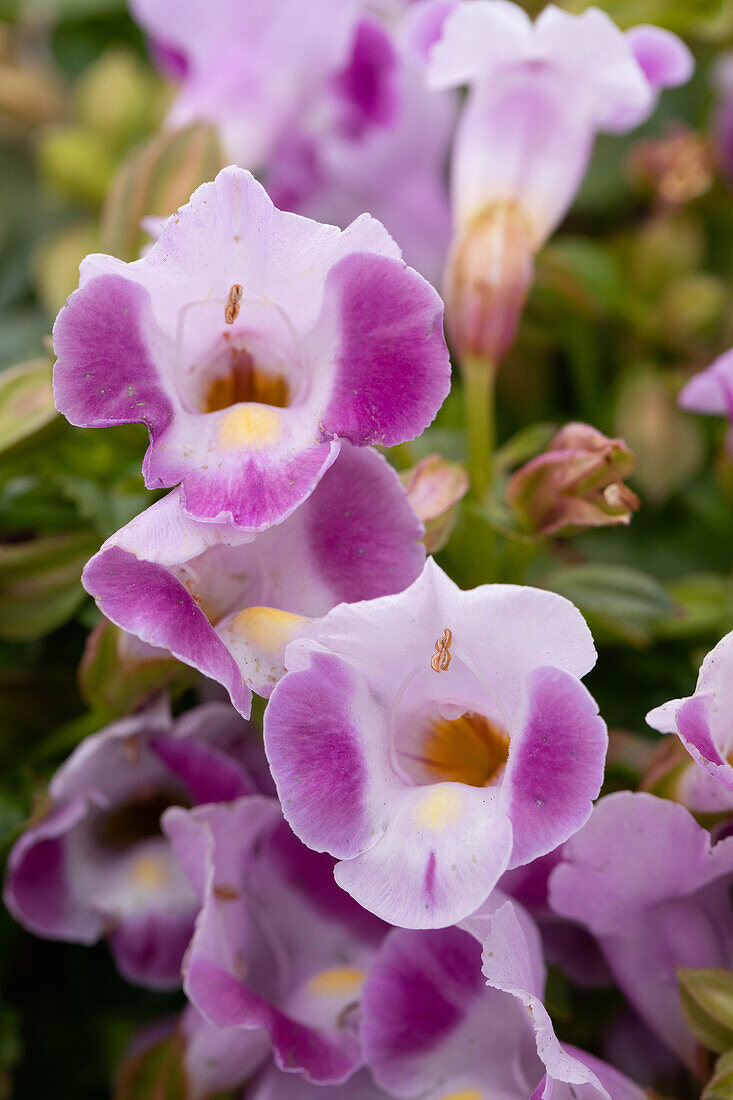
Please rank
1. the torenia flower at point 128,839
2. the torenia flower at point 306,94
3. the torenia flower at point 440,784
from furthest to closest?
the torenia flower at point 306,94 → the torenia flower at point 128,839 → the torenia flower at point 440,784

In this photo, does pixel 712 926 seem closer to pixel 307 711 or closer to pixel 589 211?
pixel 307 711

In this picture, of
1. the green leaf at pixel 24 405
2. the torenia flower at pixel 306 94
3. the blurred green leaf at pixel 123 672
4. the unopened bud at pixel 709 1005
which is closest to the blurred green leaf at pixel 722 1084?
the unopened bud at pixel 709 1005

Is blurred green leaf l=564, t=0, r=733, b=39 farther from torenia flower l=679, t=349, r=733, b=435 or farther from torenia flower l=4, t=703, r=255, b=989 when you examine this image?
torenia flower l=4, t=703, r=255, b=989

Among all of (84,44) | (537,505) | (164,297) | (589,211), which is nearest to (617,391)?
(589,211)

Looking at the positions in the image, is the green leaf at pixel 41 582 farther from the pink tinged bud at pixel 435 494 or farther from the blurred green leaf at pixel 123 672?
the pink tinged bud at pixel 435 494

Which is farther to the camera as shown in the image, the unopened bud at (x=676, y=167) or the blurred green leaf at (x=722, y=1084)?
the unopened bud at (x=676, y=167)

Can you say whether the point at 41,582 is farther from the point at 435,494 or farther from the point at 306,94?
the point at 306,94

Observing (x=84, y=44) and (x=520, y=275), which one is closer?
(x=520, y=275)

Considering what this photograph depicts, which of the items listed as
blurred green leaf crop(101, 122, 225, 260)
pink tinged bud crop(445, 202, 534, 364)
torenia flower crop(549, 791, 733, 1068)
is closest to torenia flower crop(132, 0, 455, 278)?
blurred green leaf crop(101, 122, 225, 260)
